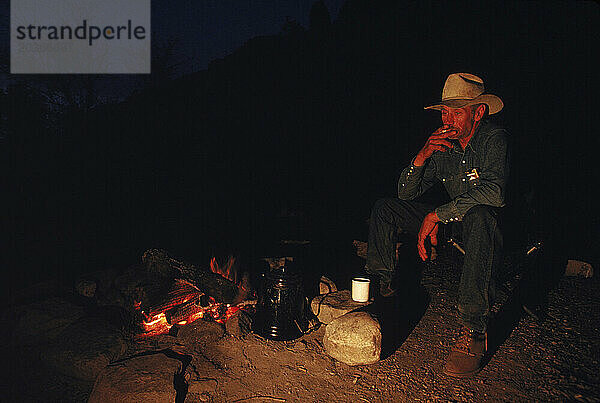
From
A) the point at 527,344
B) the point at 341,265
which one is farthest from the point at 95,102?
the point at 527,344

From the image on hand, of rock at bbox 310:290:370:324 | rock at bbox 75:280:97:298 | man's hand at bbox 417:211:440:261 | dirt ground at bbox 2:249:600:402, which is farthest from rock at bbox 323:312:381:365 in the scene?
rock at bbox 75:280:97:298

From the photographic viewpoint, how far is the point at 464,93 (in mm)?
3293

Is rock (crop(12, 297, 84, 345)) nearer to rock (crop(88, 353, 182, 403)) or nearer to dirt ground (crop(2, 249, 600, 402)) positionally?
dirt ground (crop(2, 249, 600, 402))

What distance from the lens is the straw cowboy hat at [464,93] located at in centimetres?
329

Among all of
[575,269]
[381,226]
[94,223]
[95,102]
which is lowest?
[94,223]

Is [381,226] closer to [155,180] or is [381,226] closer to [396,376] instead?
[396,376]

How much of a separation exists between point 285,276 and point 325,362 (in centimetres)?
Answer: 92

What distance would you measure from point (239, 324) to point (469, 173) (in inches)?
108

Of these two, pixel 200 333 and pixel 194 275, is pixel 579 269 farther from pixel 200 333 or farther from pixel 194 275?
pixel 194 275

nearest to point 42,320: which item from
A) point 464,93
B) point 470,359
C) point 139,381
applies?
point 139,381

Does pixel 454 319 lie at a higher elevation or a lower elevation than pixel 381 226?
lower

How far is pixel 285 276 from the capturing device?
3.80 metres

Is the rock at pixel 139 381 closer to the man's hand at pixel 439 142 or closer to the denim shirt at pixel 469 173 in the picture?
the denim shirt at pixel 469 173

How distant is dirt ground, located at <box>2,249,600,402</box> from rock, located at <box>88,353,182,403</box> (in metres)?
0.14
